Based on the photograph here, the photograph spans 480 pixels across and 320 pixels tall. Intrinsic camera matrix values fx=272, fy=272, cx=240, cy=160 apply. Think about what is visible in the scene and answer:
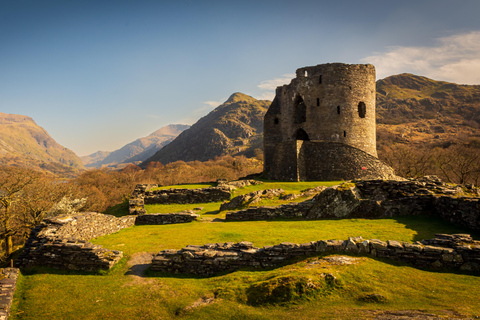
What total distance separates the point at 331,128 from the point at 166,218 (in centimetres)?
2194

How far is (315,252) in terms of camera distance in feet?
32.4

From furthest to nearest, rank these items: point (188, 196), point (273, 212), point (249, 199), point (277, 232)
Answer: point (188, 196) → point (249, 199) → point (273, 212) → point (277, 232)

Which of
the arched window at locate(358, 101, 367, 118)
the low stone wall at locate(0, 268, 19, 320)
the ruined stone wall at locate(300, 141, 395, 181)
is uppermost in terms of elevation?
the arched window at locate(358, 101, 367, 118)

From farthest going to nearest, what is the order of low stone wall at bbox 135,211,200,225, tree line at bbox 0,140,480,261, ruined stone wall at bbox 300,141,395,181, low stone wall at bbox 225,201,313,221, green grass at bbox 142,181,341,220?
ruined stone wall at bbox 300,141,395,181 → tree line at bbox 0,140,480,261 → green grass at bbox 142,181,341,220 → low stone wall at bbox 135,211,200,225 → low stone wall at bbox 225,201,313,221

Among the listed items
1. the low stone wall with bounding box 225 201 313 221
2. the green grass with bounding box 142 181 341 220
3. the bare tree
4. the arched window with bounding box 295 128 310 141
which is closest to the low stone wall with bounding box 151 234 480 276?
the low stone wall with bounding box 225 201 313 221

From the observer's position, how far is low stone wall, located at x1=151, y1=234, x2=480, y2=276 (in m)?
8.85

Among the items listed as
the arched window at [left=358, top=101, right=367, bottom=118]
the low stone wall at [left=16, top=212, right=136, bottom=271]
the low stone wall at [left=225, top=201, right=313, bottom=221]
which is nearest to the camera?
the low stone wall at [left=16, top=212, right=136, bottom=271]

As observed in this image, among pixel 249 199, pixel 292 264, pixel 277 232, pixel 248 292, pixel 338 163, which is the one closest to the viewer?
pixel 248 292

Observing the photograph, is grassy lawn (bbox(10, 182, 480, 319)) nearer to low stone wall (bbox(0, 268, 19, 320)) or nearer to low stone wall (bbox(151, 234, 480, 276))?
low stone wall (bbox(0, 268, 19, 320))

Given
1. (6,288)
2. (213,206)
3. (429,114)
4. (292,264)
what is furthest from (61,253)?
(429,114)

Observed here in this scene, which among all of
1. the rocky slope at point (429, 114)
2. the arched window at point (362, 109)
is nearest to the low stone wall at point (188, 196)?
the arched window at point (362, 109)

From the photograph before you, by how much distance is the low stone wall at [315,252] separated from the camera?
8.85 metres

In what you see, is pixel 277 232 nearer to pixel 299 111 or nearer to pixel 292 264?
pixel 292 264

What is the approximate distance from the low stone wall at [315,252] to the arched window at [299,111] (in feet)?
89.2
